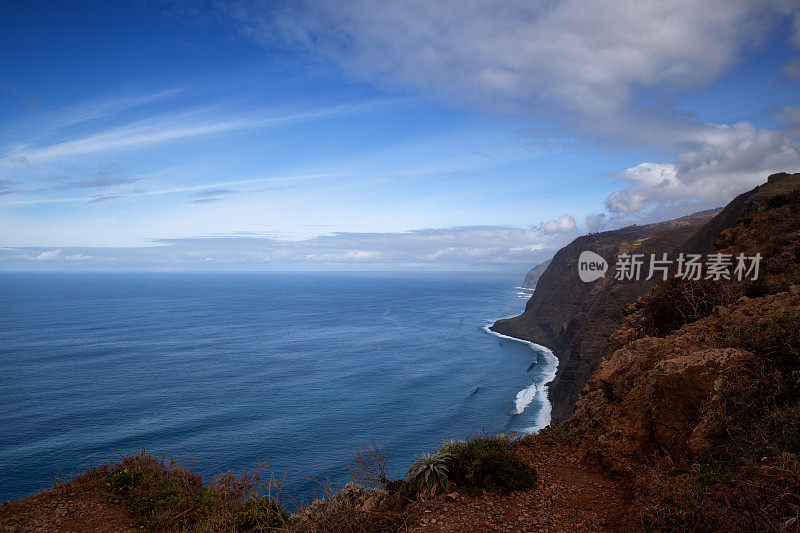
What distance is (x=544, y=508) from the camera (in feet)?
23.9

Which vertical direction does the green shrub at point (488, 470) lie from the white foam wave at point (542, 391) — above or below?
above

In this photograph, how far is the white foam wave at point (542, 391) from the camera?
4311 centimetres

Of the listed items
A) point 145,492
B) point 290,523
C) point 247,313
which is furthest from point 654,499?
point 247,313

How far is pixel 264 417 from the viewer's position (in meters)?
41.4

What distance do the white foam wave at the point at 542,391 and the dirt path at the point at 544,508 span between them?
83.8 feet

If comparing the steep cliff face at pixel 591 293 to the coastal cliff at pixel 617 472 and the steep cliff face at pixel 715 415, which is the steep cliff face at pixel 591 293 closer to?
the steep cliff face at pixel 715 415

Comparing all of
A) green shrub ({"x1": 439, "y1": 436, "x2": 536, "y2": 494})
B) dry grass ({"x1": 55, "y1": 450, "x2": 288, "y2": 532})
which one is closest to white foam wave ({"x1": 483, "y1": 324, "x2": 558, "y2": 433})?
green shrub ({"x1": 439, "y1": 436, "x2": 536, "y2": 494})

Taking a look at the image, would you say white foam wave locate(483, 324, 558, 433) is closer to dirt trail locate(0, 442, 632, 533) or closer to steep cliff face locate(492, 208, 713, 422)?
steep cliff face locate(492, 208, 713, 422)

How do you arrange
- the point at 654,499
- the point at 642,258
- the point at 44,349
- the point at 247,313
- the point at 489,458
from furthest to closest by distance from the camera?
the point at 247,313 < the point at 44,349 < the point at 642,258 < the point at 489,458 < the point at 654,499

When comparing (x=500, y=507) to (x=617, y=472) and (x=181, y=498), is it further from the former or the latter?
(x=181, y=498)

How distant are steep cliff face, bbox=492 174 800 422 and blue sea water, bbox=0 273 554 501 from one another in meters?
5.12

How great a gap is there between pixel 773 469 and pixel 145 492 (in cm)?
1194

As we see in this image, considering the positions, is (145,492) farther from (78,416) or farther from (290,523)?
(78,416)

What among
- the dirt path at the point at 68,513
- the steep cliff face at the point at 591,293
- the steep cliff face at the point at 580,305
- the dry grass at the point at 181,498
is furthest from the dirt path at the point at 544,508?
the steep cliff face at the point at 580,305
